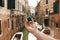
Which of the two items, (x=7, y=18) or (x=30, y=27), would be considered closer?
(x=30, y=27)

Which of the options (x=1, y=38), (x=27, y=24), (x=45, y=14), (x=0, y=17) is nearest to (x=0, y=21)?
(x=0, y=17)

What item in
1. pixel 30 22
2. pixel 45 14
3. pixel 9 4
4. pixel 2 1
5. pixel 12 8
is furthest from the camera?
pixel 45 14

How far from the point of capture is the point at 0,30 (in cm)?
542

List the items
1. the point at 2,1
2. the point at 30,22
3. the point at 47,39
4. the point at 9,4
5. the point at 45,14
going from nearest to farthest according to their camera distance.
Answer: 1. the point at 47,39
2. the point at 30,22
3. the point at 2,1
4. the point at 9,4
5. the point at 45,14

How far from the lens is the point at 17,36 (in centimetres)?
732

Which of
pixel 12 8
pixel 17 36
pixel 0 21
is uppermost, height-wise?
pixel 12 8

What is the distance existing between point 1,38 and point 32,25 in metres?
4.77

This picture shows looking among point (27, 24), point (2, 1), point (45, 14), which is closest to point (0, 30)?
point (2, 1)

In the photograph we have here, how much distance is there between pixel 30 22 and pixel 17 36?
646 cm

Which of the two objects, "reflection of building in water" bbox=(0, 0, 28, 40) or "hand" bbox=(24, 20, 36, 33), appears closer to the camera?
"hand" bbox=(24, 20, 36, 33)

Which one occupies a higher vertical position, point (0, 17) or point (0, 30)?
point (0, 17)

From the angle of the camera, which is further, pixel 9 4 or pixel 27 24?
pixel 9 4

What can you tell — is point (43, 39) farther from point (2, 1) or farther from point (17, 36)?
point (17, 36)

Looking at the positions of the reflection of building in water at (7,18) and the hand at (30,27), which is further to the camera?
the reflection of building in water at (7,18)
